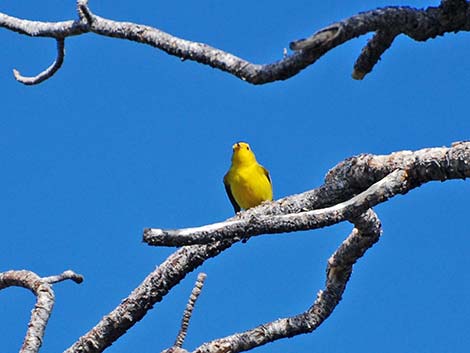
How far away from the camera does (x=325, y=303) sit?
4910 millimetres

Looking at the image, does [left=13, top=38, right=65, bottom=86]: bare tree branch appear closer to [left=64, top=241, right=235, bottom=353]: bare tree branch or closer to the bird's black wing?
[left=64, top=241, right=235, bottom=353]: bare tree branch

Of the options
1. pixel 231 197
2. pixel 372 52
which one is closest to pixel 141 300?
pixel 372 52

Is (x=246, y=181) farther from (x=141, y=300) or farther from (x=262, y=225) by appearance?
(x=262, y=225)

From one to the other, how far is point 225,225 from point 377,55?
0.94 meters

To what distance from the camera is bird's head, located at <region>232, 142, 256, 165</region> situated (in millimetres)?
11266

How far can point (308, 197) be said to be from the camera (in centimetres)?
491

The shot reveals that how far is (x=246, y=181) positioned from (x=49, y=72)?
546 cm

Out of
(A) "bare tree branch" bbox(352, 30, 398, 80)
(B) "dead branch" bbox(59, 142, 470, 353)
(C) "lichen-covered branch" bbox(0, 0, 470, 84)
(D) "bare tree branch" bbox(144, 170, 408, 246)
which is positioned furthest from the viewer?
(B) "dead branch" bbox(59, 142, 470, 353)

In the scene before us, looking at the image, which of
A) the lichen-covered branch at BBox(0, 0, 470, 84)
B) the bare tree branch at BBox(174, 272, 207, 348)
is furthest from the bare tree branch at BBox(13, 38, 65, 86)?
the bare tree branch at BBox(174, 272, 207, 348)

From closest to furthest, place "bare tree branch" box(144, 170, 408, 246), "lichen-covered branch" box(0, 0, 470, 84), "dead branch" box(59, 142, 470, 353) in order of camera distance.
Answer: "lichen-covered branch" box(0, 0, 470, 84) → "bare tree branch" box(144, 170, 408, 246) → "dead branch" box(59, 142, 470, 353)

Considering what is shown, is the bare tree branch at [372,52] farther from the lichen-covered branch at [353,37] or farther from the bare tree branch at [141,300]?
the bare tree branch at [141,300]

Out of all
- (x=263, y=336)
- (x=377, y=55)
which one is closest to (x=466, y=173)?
(x=377, y=55)

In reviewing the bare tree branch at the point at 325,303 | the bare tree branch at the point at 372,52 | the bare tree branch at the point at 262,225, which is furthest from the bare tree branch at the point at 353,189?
the bare tree branch at the point at 372,52

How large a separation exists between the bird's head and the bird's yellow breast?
0.15m
